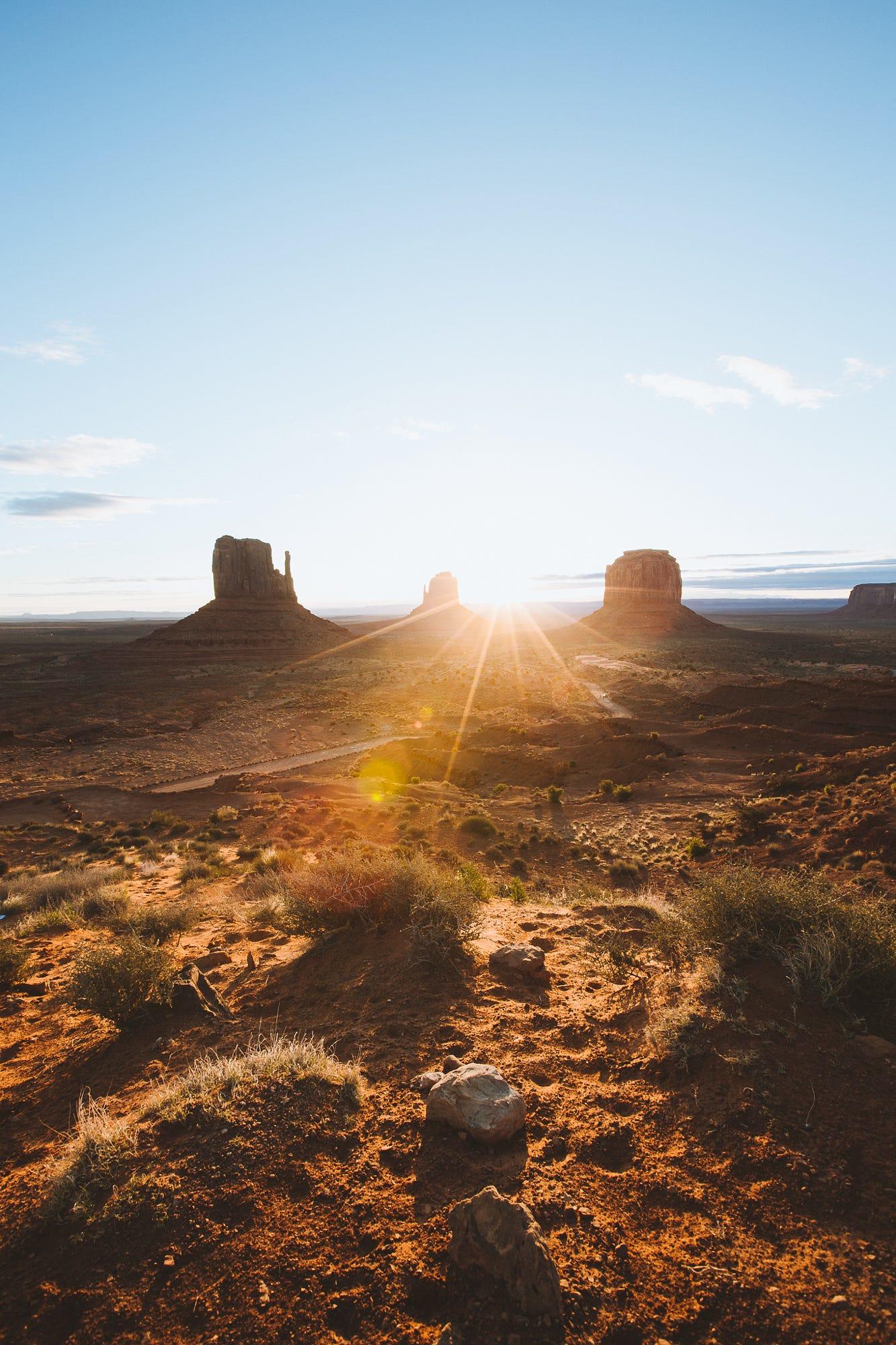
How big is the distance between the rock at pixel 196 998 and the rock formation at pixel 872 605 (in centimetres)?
18319

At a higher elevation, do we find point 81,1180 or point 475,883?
point 81,1180

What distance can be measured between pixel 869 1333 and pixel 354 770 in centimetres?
2482

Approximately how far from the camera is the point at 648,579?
10569cm

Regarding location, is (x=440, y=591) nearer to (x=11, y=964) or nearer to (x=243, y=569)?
(x=243, y=569)

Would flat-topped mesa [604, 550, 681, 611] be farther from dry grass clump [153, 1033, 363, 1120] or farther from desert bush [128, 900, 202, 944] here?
dry grass clump [153, 1033, 363, 1120]

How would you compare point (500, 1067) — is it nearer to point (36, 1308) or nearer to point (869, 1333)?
point (869, 1333)

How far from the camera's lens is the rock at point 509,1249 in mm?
2930

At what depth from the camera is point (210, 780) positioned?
27.0m

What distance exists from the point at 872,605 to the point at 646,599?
314 feet

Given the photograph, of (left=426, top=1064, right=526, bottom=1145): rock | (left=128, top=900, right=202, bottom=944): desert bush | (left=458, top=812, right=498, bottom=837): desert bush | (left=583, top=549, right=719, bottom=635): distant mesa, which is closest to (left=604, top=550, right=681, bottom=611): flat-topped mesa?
(left=583, top=549, right=719, bottom=635): distant mesa

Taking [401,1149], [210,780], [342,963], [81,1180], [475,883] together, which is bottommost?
[210,780]

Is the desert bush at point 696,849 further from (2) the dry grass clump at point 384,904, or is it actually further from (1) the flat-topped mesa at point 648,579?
(1) the flat-topped mesa at point 648,579

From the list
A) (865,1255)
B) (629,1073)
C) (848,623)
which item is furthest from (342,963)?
(848,623)

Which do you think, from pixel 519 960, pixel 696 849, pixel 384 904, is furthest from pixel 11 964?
pixel 696 849
